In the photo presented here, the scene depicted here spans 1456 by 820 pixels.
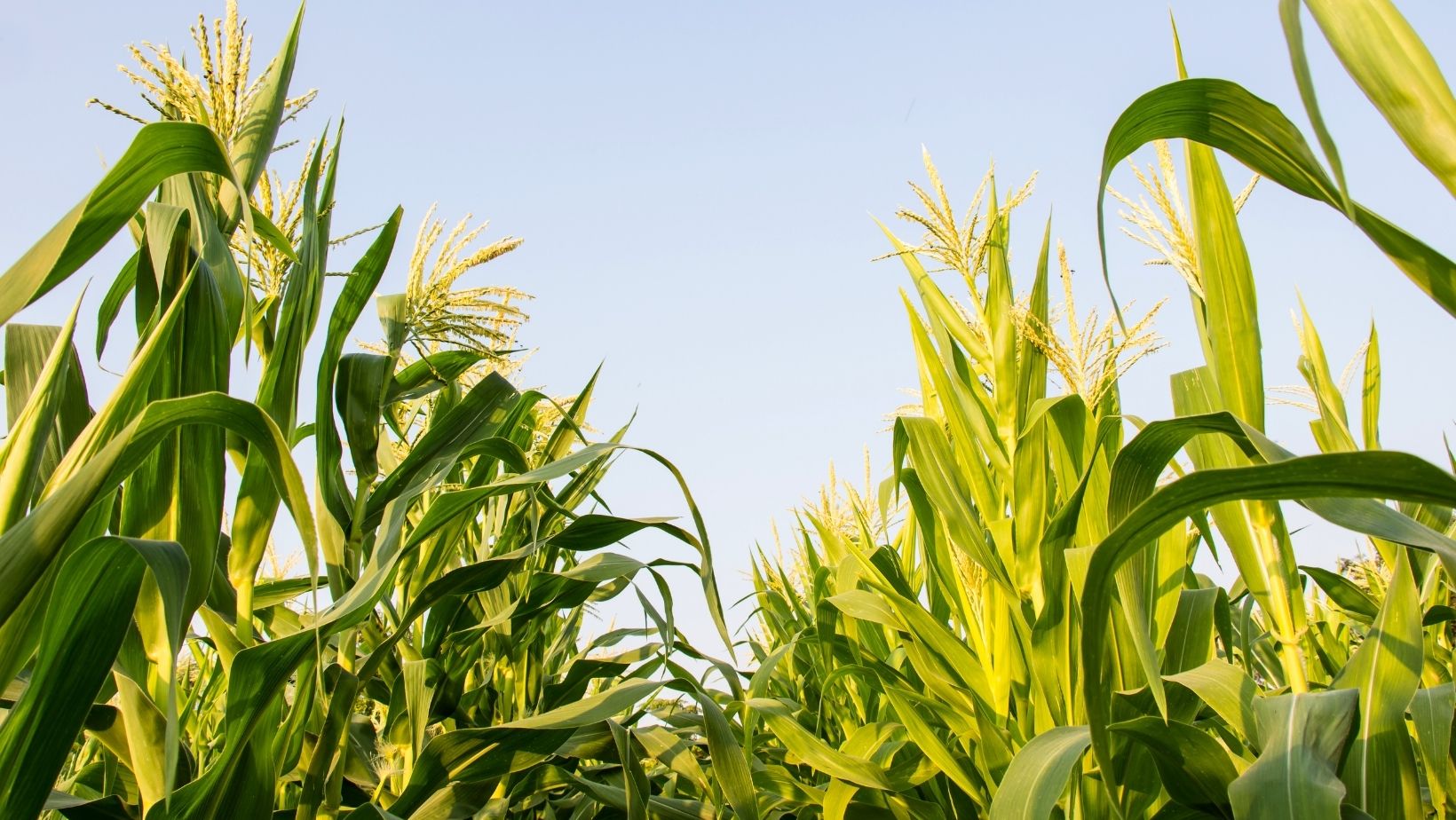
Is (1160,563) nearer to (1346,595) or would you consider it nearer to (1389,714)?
(1389,714)

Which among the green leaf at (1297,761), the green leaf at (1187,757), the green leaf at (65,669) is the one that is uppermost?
the green leaf at (65,669)

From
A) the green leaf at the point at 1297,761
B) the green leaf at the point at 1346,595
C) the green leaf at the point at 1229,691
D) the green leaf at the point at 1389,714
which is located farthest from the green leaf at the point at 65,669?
the green leaf at the point at 1346,595

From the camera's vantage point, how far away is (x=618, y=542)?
1422 mm

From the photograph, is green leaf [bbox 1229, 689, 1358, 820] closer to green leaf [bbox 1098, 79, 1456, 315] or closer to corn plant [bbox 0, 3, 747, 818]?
green leaf [bbox 1098, 79, 1456, 315]

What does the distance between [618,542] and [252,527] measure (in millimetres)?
476

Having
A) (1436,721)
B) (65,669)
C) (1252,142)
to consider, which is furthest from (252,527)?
(1436,721)

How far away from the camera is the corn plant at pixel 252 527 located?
0.76m

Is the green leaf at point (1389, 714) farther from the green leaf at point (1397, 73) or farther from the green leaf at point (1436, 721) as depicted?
the green leaf at point (1397, 73)

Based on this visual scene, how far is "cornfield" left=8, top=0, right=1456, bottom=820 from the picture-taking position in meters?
0.75

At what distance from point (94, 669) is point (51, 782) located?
91 mm

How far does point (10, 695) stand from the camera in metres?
1.16

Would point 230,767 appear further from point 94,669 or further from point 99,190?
point 99,190

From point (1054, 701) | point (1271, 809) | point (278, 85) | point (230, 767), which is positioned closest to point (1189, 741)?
point (1271, 809)

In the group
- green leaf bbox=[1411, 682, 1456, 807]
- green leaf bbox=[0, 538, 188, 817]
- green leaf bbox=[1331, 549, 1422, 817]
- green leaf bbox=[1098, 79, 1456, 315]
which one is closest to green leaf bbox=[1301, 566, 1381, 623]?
green leaf bbox=[1411, 682, 1456, 807]
